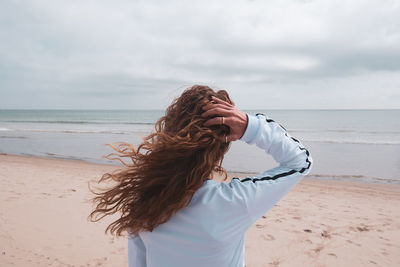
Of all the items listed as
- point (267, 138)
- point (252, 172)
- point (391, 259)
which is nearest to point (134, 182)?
point (267, 138)

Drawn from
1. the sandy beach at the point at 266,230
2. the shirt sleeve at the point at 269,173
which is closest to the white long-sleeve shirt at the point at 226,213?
the shirt sleeve at the point at 269,173

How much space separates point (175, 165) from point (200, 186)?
13 cm

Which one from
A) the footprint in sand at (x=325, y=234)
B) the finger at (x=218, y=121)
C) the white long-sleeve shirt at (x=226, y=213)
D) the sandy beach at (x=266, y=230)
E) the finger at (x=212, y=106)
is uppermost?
the finger at (x=212, y=106)

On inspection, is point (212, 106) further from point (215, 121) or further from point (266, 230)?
point (266, 230)

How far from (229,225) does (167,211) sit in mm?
251

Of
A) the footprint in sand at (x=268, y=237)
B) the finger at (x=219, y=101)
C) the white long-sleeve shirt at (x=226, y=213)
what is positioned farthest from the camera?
the footprint in sand at (x=268, y=237)

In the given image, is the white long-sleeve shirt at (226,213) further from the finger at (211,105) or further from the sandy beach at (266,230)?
the sandy beach at (266,230)

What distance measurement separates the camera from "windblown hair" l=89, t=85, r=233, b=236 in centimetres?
104

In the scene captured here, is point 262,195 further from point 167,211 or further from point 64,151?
point 64,151

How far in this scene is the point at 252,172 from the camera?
9.36 metres

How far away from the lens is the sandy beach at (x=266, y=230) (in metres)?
3.56

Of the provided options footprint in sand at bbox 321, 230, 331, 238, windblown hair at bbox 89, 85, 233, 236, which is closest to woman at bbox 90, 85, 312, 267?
windblown hair at bbox 89, 85, 233, 236

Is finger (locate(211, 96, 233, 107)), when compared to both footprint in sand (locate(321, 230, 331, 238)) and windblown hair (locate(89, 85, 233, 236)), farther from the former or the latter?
footprint in sand (locate(321, 230, 331, 238))

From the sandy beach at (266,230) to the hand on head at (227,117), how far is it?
9.73 feet
